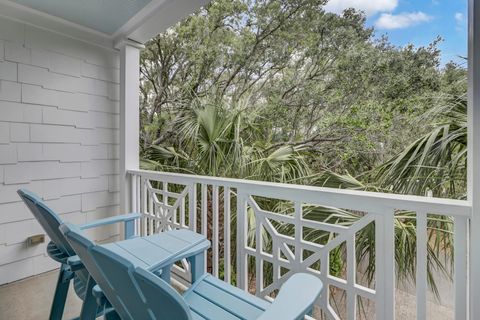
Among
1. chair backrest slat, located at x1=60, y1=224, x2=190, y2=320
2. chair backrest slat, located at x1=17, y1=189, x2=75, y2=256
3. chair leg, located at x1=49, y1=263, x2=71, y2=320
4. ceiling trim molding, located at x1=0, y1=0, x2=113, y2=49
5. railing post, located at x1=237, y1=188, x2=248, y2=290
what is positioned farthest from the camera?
ceiling trim molding, located at x1=0, y1=0, x2=113, y2=49

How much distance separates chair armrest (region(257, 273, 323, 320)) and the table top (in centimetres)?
63

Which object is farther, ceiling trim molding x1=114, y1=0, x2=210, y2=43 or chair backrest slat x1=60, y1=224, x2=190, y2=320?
ceiling trim molding x1=114, y1=0, x2=210, y2=43

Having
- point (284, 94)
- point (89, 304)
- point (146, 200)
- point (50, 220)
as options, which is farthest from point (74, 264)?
point (284, 94)

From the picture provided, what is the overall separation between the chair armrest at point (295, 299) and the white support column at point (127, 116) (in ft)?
8.94

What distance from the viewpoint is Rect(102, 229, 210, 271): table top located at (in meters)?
1.41

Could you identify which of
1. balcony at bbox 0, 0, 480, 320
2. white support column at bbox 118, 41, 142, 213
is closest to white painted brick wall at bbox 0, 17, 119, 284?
balcony at bbox 0, 0, 480, 320

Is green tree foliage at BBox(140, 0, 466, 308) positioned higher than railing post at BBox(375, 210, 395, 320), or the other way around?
green tree foliage at BBox(140, 0, 466, 308)

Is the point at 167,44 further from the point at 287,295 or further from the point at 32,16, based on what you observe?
the point at 287,295

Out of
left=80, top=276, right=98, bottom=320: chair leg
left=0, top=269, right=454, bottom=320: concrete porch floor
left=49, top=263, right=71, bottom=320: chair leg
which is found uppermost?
left=80, top=276, right=98, bottom=320: chair leg

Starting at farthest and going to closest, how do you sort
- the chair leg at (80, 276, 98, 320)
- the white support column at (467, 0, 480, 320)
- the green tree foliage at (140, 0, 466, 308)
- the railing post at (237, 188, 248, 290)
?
the green tree foliage at (140, 0, 466, 308) → the railing post at (237, 188, 248, 290) → the chair leg at (80, 276, 98, 320) → the white support column at (467, 0, 480, 320)

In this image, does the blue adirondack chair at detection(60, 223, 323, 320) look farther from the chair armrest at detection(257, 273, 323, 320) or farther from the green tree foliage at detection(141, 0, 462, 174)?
the green tree foliage at detection(141, 0, 462, 174)

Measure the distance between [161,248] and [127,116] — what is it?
2.22 m

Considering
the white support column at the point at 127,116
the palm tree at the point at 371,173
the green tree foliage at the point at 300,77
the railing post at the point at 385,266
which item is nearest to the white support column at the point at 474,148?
the railing post at the point at 385,266

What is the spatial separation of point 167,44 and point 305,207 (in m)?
4.75
